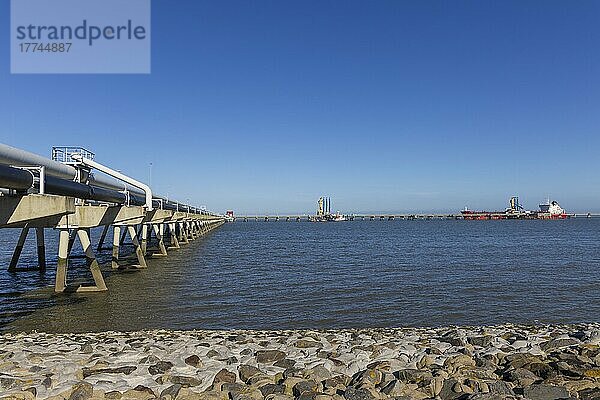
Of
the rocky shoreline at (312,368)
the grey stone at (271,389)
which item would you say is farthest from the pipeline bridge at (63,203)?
the grey stone at (271,389)

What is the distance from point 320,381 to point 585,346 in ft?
14.2

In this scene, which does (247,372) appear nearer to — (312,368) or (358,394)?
(312,368)

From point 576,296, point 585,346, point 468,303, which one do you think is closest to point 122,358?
point 585,346

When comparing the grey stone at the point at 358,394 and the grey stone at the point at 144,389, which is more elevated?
the grey stone at the point at 144,389

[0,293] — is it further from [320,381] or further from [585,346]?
[585,346]

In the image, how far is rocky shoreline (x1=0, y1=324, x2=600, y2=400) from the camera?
628cm

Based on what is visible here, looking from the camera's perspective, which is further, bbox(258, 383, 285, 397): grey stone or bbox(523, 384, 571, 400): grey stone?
bbox(258, 383, 285, 397): grey stone

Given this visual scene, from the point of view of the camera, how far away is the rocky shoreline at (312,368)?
6281mm

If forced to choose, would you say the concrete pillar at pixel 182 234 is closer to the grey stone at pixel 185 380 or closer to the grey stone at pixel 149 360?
the grey stone at pixel 149 360

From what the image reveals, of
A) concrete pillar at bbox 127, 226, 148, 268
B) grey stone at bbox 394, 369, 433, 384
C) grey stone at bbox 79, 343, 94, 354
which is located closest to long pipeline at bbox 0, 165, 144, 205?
concrete pillar at bbox 127, 226, 148, 268

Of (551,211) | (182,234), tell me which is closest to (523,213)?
(551,211)

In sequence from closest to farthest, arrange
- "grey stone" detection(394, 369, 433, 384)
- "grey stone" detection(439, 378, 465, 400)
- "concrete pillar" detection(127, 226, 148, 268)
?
"grey stone" detection(439, 378, 465, 400)
"grey stone" detection(394, 369, 433, 384)
"concrete pillar" detection(127, 226, 148, 268)

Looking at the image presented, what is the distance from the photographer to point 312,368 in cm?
714

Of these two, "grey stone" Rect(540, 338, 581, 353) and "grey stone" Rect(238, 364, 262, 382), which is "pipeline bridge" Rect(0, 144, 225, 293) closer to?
"grey stone" Rect(238, 364, 262, 382)
